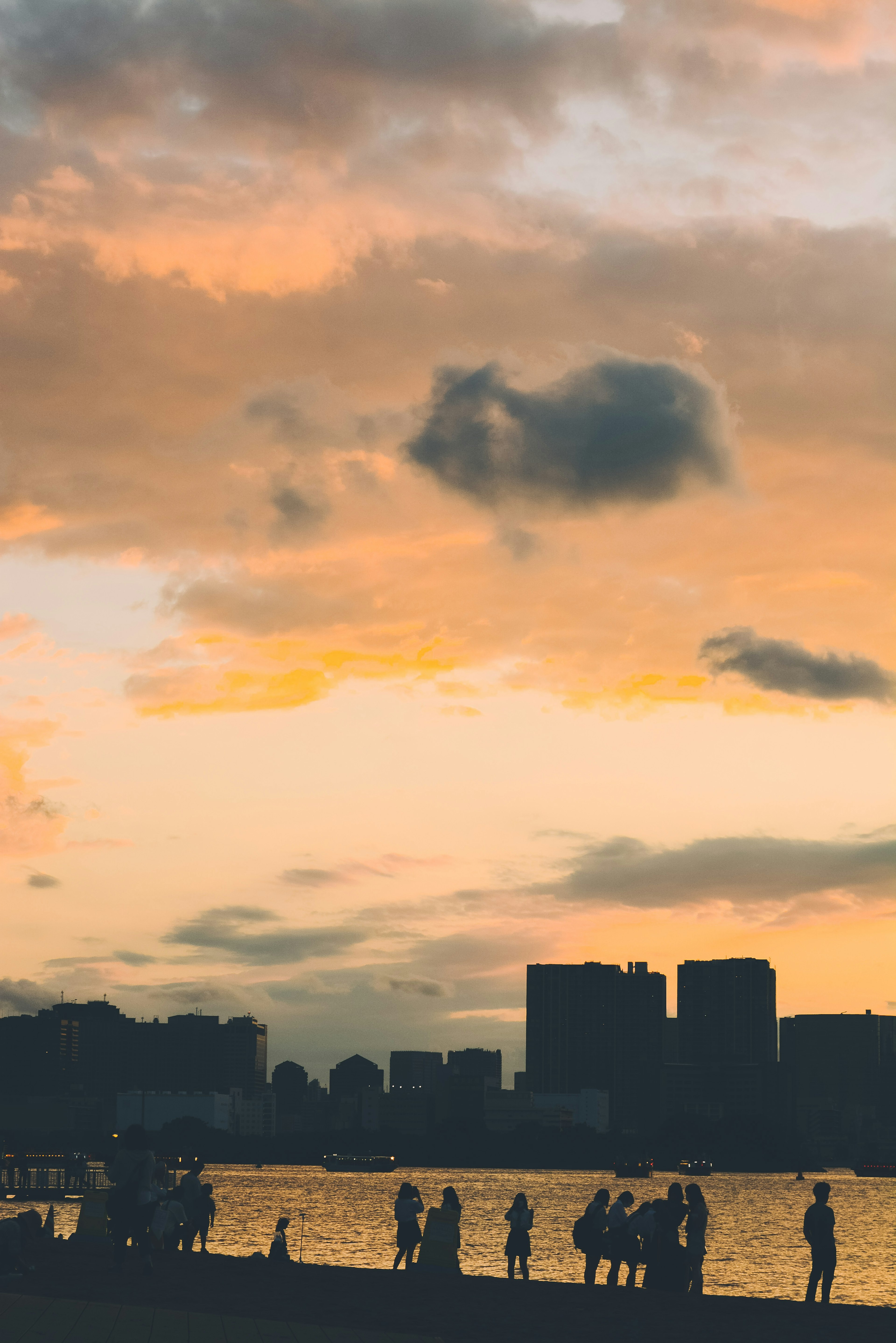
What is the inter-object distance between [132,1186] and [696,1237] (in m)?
13.1

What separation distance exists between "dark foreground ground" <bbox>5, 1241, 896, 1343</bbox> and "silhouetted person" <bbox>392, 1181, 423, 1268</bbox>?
199cm

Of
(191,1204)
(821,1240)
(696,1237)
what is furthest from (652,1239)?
(191,1204)

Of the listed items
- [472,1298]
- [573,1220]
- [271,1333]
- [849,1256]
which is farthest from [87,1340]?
[573,1220]

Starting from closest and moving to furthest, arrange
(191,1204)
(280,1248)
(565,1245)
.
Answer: (191,1204), (280,1248), (565,1245)

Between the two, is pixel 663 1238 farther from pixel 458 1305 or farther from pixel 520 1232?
pixel 520 1232

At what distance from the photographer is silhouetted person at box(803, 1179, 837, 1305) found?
31.9m

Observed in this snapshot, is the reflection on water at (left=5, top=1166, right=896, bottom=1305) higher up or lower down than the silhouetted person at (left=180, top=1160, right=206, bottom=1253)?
lower down

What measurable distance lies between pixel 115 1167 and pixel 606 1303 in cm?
1093

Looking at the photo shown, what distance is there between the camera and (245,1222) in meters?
159

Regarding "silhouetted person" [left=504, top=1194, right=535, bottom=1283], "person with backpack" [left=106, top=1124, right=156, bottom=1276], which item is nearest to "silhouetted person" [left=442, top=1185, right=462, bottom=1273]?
"silhouetted person" [left=504, top=1194, right=535, bottom=1283]

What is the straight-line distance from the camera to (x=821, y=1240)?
32.1m

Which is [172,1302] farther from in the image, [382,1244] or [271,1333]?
[382,1244]

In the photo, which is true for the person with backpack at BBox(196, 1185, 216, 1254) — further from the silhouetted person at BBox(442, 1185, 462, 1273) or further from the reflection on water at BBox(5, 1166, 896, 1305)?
the reflection on water at BBox(5, 1166, 896, 1305)

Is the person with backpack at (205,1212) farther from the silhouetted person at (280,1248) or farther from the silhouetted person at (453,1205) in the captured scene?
the silhouetted person at (453,1205)
